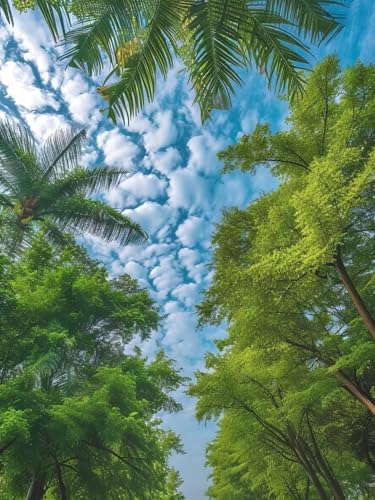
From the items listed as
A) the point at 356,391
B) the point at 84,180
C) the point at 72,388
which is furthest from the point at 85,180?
the point at 356,391

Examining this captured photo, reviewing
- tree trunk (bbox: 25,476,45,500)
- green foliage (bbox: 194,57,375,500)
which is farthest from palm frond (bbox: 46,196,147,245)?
tree trunk (bbox: 25,476,45,500)

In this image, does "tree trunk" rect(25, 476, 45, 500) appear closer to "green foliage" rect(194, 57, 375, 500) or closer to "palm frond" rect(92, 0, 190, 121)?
"green foliage" rect(194, 57, 375, 500)

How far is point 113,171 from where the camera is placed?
13.8 meters

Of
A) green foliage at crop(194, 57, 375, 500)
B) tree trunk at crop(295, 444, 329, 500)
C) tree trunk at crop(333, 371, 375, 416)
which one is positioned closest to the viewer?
green foliage at crop(194, 57, 375, 500)

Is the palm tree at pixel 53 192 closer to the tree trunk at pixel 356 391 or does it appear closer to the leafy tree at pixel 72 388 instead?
the leafy tree at pixel 72 388

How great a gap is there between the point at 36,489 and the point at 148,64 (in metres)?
12.5

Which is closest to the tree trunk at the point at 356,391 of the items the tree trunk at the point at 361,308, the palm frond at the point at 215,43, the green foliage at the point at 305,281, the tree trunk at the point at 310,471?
the green foliage at the point at 305,281

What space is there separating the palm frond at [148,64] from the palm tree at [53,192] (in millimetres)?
8393

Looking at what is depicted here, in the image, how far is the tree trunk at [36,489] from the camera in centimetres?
1068

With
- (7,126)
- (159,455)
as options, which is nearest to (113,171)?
(7,126)

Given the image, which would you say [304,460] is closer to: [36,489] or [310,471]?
[310,471]

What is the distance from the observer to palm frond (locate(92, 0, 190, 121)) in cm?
479

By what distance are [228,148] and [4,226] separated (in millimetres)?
8608

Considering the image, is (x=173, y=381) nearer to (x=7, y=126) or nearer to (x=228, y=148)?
(x=228, y=148)
